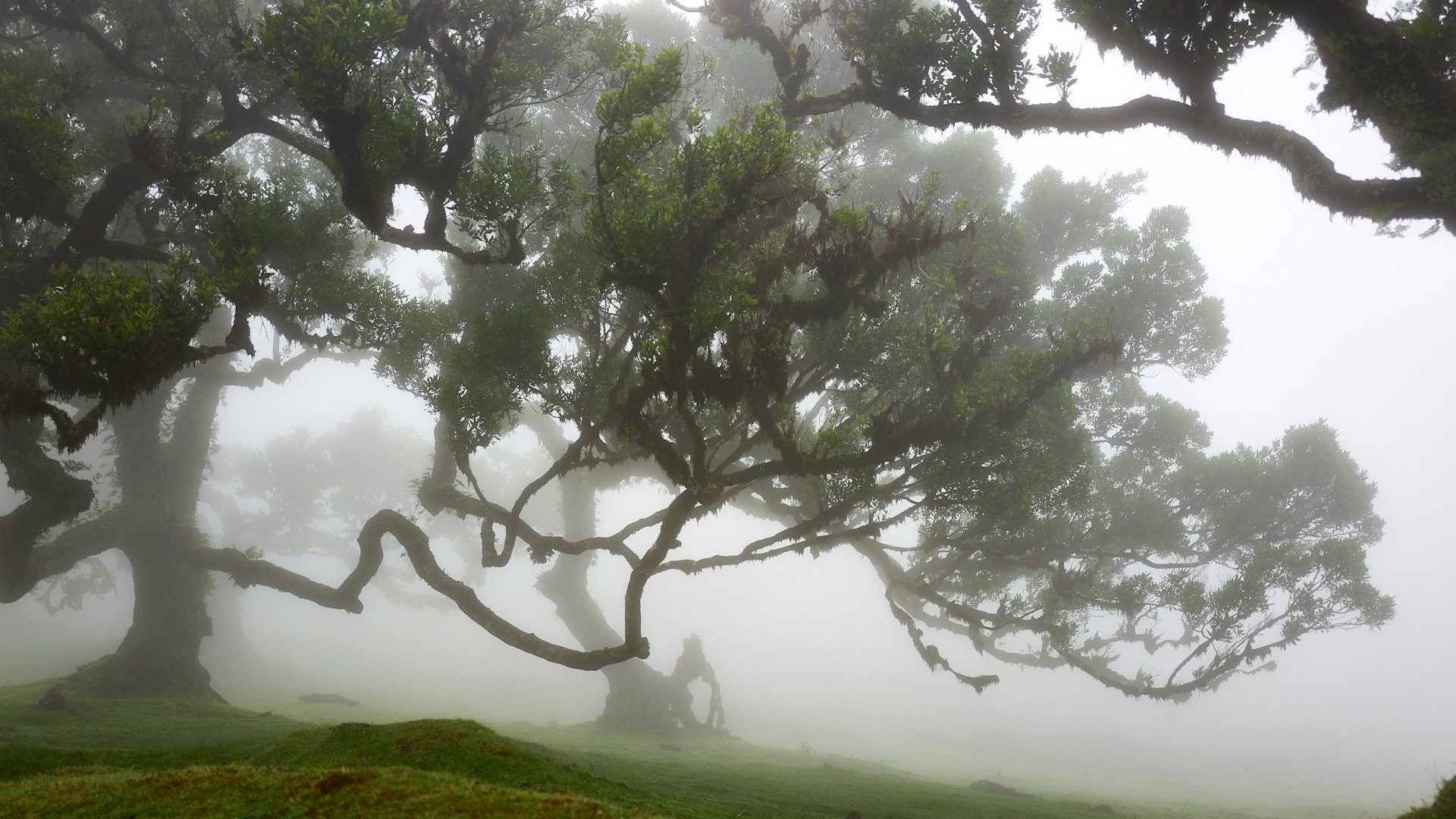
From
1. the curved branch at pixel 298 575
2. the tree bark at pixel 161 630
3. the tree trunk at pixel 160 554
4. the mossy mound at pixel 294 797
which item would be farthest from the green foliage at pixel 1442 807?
the tree trunk at pixel 160 554

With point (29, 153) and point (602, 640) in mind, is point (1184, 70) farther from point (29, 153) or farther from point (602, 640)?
point (602, 640)

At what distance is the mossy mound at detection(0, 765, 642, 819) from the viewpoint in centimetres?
612

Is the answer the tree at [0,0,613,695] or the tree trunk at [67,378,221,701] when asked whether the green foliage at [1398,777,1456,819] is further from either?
the tree trunk at [67,378,221,701]

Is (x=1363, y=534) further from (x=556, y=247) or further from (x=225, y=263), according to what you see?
(x=225, y=263)

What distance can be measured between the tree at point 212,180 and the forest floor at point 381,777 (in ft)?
14.2

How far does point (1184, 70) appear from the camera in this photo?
11797mm

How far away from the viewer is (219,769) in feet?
26.0

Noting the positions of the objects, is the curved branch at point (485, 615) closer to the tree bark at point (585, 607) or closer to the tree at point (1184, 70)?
the tree at point (1184, 70)

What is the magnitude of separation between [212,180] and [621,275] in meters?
8.52

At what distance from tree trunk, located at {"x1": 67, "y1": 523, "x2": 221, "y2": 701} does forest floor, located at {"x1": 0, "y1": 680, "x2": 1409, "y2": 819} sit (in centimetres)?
177

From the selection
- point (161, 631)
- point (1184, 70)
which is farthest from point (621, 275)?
point (161, 631)

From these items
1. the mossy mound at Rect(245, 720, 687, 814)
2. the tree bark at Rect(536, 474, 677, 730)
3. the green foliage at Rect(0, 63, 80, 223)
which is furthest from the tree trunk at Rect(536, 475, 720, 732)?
the green foliage at Rect(0, 63, 80, 223)

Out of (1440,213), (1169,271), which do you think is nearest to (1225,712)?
(1169,271)

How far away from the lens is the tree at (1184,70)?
937cm
